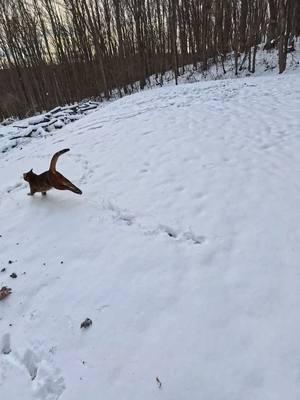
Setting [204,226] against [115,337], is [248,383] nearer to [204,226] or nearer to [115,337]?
[115,337]

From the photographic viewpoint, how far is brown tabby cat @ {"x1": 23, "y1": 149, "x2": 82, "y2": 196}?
3.79 meters

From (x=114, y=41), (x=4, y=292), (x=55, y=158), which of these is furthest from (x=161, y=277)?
(x=114, y=41)

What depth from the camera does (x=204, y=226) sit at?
9.96 feet

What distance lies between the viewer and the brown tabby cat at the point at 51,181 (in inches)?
149

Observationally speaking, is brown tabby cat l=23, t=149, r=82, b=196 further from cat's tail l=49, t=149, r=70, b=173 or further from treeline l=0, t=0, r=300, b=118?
treeline l=0, t=0, r=300, b=118

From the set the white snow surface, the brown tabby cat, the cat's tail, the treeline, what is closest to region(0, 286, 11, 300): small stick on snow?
the white snow surface

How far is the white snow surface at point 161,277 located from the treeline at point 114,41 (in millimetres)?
14913

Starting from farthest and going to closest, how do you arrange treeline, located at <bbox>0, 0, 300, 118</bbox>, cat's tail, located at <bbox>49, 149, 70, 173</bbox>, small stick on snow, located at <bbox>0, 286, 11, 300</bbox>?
1. treeline, located at <bbox>0, 0, 300, 118</bbox>
2. cat's tail, located at <bbox>49, 149, 70, 173</bbox>
3. small stick on snow, located at <bbox>0, 286, 11, 300</bbox>

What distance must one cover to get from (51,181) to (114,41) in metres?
20.4

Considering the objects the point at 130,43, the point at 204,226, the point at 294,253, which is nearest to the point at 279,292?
the point at 294,253

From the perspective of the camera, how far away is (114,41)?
21094 mm

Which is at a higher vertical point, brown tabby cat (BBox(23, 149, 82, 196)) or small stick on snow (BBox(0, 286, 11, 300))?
brown tabby cat (BBox(23, 149, 82, 196))

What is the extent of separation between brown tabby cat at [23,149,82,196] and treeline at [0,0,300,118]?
1551 centimetres

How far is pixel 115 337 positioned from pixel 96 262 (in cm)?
87
